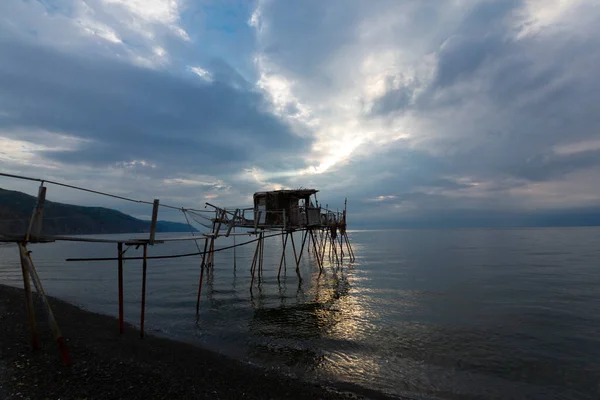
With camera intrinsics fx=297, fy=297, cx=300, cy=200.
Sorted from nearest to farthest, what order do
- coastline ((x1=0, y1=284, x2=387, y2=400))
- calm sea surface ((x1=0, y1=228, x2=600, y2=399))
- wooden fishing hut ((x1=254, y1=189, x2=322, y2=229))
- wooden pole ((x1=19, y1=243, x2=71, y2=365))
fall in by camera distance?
coastline ((x1=0, y1=284, x2=387, y2=400)) → wooden pole ((x1=19, y1=243, x2=71, y2=365)) → calm sea surface ((x1=0, y1=228, x2=600, y2=399)) → wooden fishing hut ((x1=254, y1=189, x2=322, y2=229))

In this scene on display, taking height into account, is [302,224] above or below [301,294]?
above

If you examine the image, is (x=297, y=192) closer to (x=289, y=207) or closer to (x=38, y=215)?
(x=289, y=207)

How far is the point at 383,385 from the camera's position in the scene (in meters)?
9.44

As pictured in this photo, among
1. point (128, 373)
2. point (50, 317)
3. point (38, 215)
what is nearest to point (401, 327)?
point (128, 373)

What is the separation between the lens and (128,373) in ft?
27.8

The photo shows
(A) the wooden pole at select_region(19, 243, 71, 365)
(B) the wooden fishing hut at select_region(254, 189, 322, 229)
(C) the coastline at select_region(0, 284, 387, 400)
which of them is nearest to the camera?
(C) the coastline at select_region(0, 284, 387, 400)

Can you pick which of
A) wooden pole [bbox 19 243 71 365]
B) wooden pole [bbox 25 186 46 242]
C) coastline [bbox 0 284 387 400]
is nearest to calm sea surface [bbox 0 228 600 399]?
coastline [bbox 0 284 387 400]

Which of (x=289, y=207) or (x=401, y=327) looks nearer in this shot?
(x=401, y=327)

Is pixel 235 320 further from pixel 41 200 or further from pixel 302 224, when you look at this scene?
pixel 302 224

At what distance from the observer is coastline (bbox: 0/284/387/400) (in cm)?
752

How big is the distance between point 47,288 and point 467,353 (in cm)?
3108

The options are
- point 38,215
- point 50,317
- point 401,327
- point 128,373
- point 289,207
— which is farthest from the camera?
point 289,207

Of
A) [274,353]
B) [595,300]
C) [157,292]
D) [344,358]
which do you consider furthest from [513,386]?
[157,292]

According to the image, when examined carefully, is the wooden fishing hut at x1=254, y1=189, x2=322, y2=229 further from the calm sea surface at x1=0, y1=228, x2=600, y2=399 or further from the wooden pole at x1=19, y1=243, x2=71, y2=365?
the wooden pole at x1=19, y1=243, x2=71, y2=365
